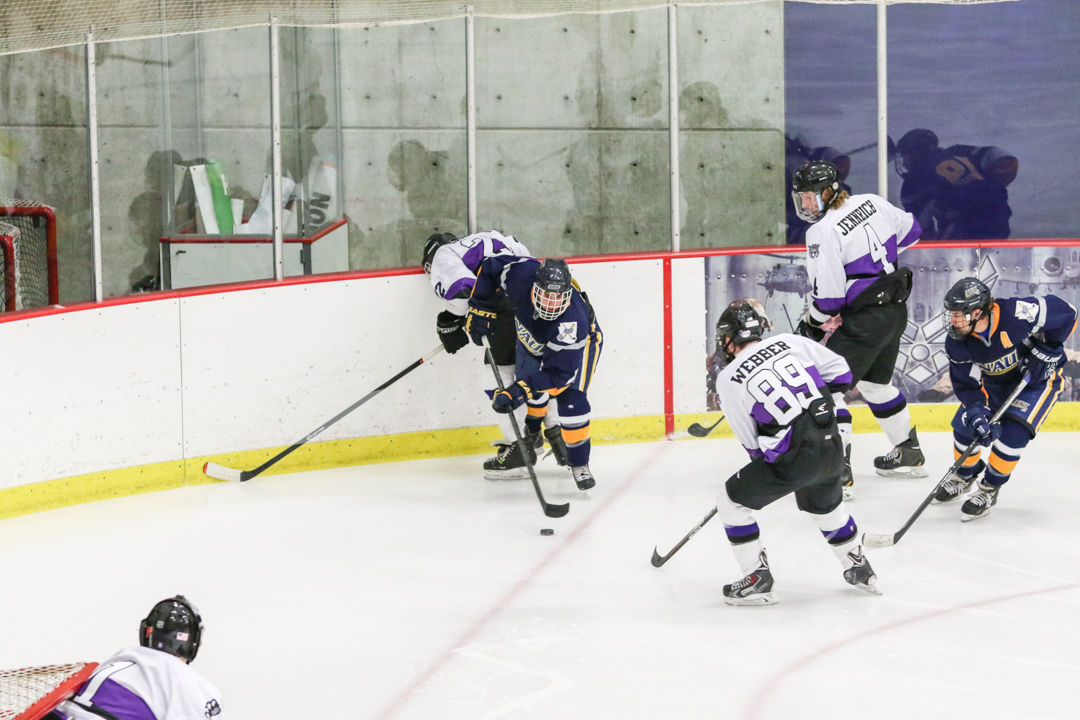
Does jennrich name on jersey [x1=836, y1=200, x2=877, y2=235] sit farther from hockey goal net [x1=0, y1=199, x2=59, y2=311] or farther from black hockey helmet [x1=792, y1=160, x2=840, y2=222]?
hockey goal net [x1=0, y1=199, x2=59, y2=311]

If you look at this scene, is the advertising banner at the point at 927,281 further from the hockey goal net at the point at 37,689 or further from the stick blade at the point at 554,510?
the hockey goal net at the point at 37,689

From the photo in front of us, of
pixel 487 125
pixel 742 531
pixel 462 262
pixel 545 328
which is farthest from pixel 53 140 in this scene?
Answer: pixel 742 531

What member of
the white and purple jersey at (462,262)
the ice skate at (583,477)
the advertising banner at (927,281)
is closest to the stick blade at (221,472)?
the white and purple jersey at (462,262)

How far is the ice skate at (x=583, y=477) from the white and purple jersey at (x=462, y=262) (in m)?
0.85

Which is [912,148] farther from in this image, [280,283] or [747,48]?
[280,283]

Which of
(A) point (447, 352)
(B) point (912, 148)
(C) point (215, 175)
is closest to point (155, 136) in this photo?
(C) point (215, 175)

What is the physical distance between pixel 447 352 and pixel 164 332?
1.19 meters

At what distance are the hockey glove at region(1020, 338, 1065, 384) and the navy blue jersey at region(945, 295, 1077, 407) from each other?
0.02m

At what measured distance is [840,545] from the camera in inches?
164

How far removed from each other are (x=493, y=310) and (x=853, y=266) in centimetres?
149

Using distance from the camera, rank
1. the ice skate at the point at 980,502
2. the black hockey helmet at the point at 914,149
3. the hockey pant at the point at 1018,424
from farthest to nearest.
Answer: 1. the black hockey helmet at the point at 914,149
2. the ice skate at the point at 980,502
3. the hockey pant at the point at 1018,424

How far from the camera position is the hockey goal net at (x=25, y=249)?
556cm

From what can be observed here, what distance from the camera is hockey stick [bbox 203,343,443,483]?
5.74 meters

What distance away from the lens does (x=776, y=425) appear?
3.90 meters
